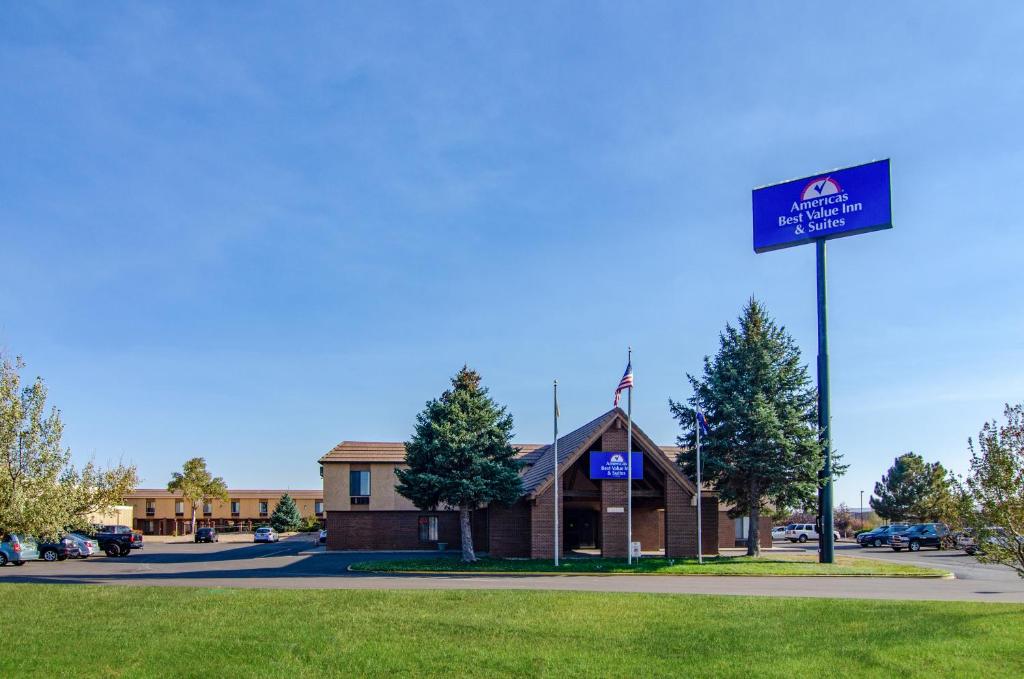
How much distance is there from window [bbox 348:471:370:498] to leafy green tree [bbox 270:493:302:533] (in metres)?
41.3

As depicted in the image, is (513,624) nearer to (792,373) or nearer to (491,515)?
(491,515)

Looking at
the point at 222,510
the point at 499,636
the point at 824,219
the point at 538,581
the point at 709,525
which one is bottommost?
the point at 222,510

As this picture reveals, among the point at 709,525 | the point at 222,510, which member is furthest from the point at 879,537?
the point at 222,510

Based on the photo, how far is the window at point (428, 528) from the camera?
53.3m

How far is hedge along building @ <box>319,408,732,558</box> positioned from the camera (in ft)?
126

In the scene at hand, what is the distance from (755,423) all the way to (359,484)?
2623 centimetres

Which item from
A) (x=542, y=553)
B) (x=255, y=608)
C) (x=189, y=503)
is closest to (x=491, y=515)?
(x=542, y=553)

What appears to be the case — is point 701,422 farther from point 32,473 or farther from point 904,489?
point 904,489

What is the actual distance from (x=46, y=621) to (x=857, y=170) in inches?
1417

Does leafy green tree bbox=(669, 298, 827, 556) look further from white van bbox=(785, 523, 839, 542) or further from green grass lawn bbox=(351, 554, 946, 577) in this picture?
white van bbox=(785, 523, 839, 542)

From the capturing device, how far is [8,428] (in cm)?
2081

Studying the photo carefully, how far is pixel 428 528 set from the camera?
53.4m

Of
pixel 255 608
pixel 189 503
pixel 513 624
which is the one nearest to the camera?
pixel 513 624

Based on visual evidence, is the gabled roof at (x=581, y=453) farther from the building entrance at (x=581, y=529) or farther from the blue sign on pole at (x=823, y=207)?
the blue sign on pole at (x=823, y=207)
